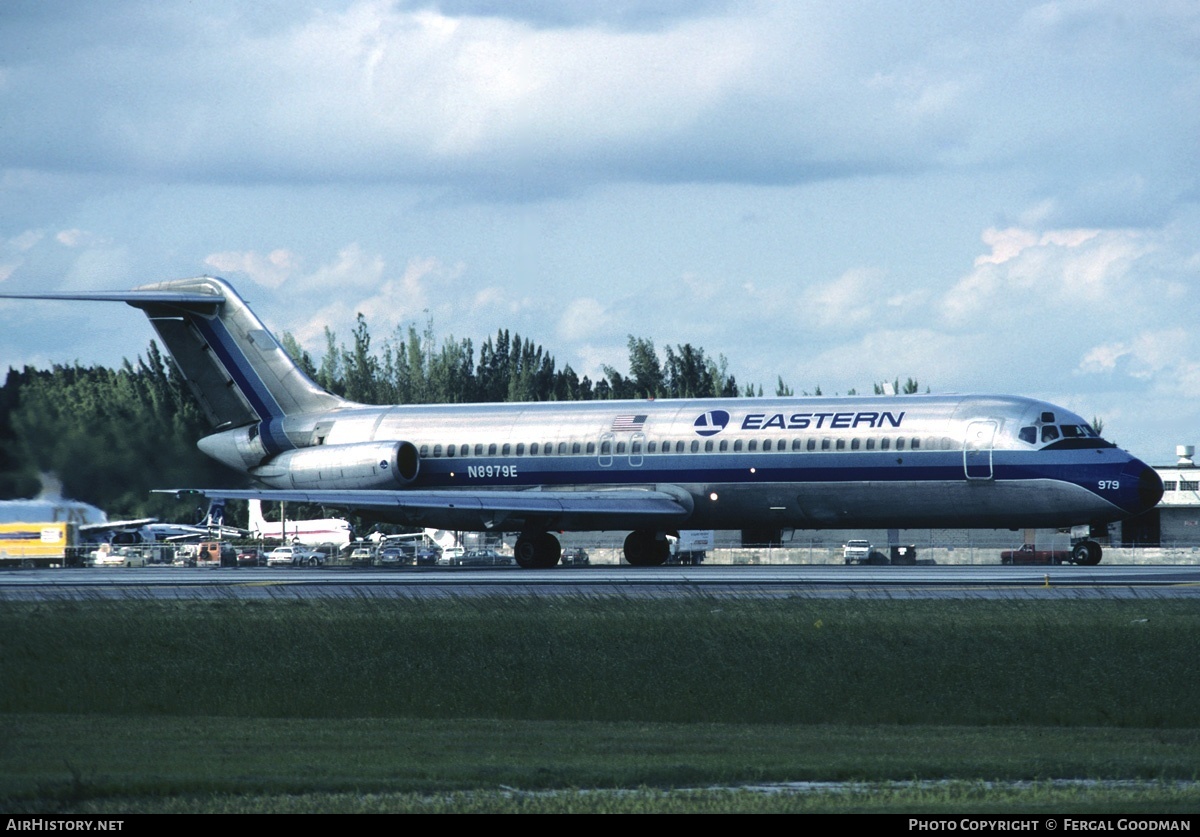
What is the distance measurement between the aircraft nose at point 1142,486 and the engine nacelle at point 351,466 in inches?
882

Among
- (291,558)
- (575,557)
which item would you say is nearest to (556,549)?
(575,557)

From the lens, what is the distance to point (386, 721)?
20.6 metres

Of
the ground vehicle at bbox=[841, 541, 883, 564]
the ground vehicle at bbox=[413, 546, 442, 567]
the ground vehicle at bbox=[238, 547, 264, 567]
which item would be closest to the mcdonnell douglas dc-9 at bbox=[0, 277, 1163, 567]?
the ground vehicle at bbox=[413, 546, 442, 567]

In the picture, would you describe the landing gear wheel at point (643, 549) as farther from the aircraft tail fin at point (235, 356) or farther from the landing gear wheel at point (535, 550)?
the aircraft tail fin at point (235, 356)

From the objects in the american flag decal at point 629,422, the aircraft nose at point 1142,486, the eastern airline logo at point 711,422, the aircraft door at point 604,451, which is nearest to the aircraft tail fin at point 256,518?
the aircraft door at point 604,451

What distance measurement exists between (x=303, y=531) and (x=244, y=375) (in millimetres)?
42245

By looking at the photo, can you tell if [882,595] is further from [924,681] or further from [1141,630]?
[924,681]

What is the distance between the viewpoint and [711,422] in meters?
51.3

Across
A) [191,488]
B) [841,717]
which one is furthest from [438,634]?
[191,488]

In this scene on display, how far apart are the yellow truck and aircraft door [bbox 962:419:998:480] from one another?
31075mm

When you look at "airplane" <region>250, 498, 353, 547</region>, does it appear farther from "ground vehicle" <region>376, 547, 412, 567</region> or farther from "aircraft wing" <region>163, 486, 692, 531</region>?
"aircraft wing" <region>163, 486, 692, 531</region>

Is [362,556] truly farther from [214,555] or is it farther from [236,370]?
[236,370]

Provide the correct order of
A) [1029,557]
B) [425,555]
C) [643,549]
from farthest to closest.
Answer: [425,555], [1029,557], [643,549]

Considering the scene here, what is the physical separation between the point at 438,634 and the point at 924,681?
303 inches
